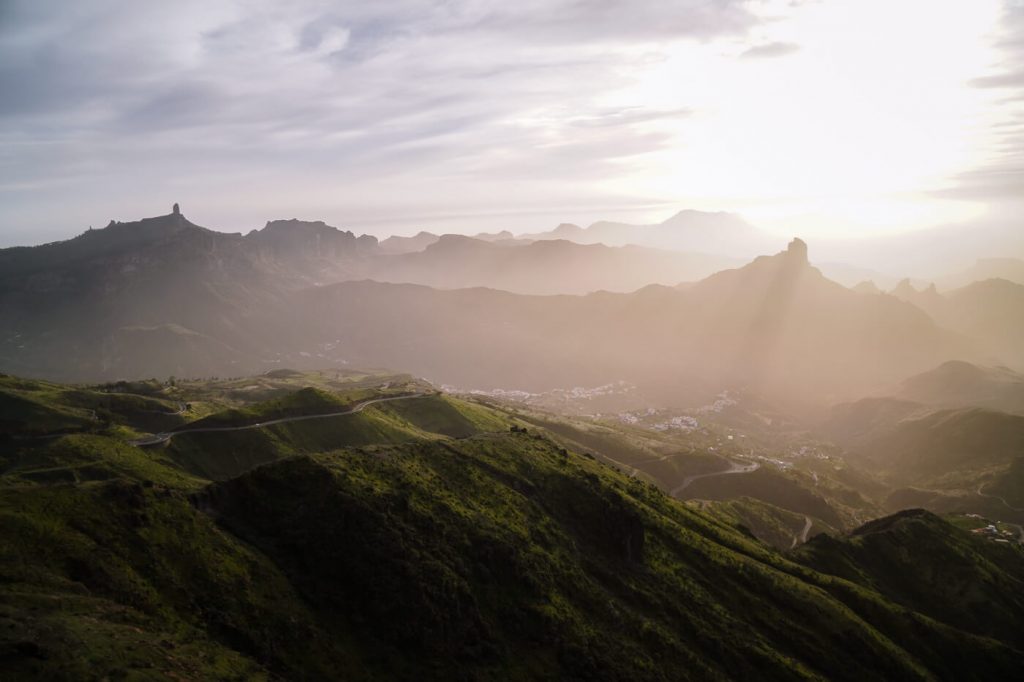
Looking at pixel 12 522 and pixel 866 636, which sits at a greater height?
pixel 12 522

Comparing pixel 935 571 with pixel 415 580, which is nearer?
pixel 415 580

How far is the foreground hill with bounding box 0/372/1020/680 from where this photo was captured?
2451 inches

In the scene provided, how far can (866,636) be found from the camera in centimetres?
11394

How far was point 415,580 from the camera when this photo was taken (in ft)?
276

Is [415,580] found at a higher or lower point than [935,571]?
higher

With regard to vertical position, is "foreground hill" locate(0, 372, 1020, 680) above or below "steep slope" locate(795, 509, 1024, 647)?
above

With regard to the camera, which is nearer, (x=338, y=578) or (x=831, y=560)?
(x=338, y=578)

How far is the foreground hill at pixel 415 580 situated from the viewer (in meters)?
62.2

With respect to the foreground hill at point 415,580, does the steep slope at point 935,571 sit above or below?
below

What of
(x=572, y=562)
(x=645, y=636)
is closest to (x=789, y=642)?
(x=645, y=636)

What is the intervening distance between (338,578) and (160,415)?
144547mm

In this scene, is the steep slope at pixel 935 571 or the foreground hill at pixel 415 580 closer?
the foreground hill at pixel 415 580

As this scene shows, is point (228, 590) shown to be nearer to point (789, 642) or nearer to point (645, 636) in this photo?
point (645, 636)

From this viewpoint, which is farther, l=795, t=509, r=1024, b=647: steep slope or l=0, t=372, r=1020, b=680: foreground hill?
l=795, t=509, r=1024, b=647: steep slope
